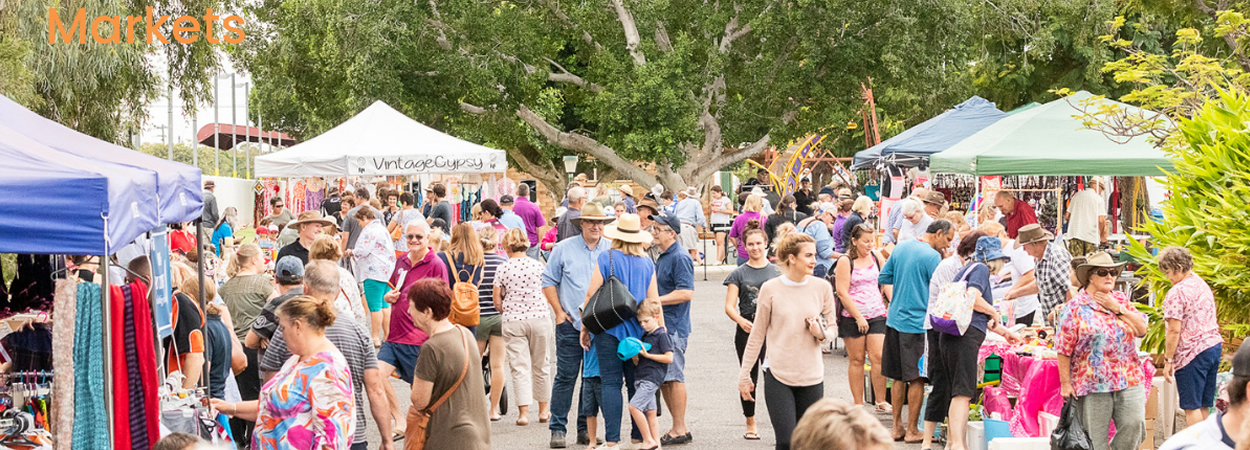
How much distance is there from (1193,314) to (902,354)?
6.36 ft

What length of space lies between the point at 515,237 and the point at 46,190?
16.4 ft

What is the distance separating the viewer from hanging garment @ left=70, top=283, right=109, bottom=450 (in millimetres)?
4902

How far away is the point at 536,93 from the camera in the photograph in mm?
29766

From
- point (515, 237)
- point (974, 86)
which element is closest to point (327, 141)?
point (515, 237)

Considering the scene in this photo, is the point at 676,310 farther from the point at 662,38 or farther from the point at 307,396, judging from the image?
the point at 662,38

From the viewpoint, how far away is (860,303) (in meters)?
9.22

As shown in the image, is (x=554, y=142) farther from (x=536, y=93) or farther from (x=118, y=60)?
(x=118, y=60)

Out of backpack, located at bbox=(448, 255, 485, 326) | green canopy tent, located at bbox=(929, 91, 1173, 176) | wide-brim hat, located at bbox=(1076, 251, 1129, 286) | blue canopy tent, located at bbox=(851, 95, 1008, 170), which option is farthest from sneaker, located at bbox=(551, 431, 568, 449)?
blue canopy tent, located at bbox=(851, 95, 1008, 170)

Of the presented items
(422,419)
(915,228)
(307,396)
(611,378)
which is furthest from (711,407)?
(307,396)

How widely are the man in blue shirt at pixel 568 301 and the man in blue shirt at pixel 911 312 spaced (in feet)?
7.23

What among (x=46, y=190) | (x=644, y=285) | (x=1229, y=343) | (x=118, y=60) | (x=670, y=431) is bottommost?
(x=670, y=431)

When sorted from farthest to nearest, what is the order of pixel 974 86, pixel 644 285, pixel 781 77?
pixel 974 86 < pixel 781 77 < pixel 644 285

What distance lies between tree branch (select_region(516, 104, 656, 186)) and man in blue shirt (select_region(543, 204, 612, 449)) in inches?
844

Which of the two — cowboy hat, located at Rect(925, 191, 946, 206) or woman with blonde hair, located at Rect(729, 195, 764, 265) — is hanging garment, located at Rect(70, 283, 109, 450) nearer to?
cowboy hat, located at Rect(925, 191, 946, 206)
